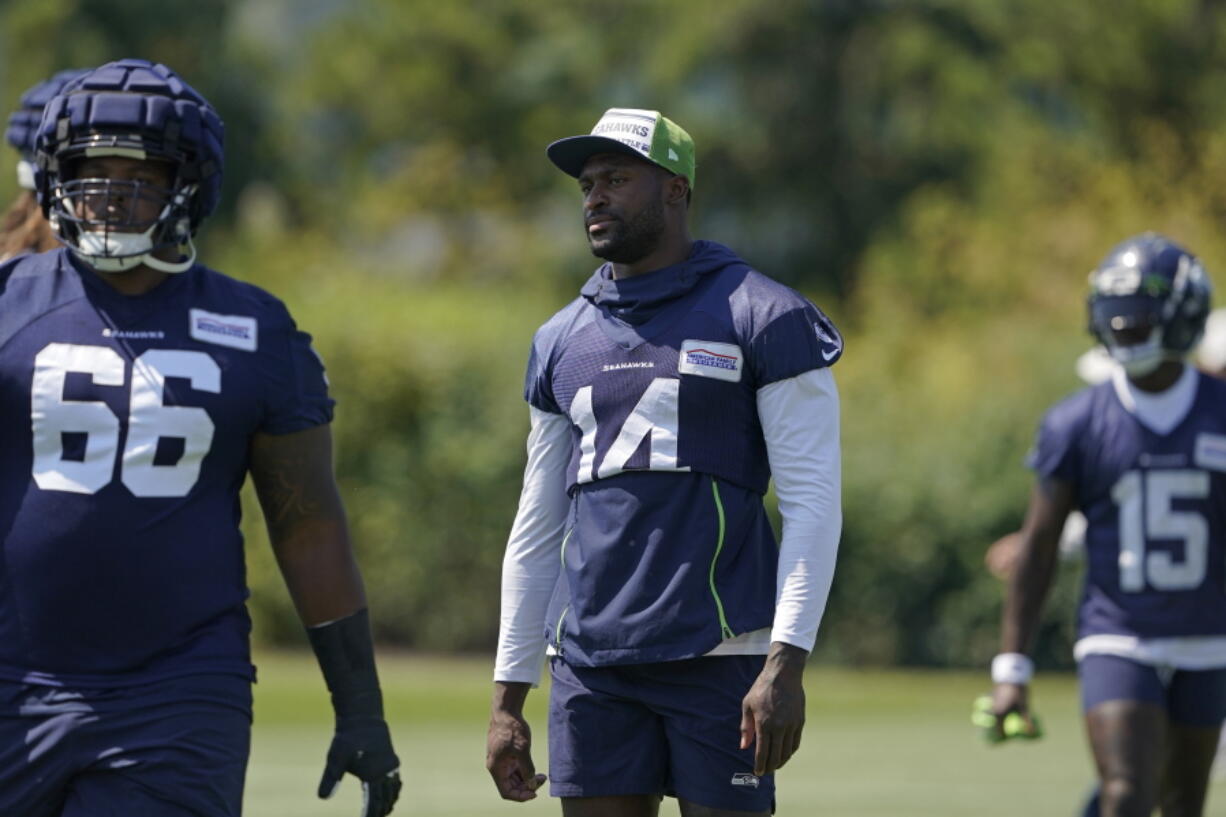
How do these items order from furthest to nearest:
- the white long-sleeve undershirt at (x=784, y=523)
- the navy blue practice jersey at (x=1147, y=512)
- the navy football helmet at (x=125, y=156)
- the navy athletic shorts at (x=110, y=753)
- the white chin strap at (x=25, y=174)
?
the navy blue practice jersey at (x=1147, y=512) → the white chin strap at (x=25, y=174) → the white long-sleeve undershirt at (x=784, y=523) → the navy football helmet at (x=125, y=156) → the navy athletic shorts at (x=110, y=753)

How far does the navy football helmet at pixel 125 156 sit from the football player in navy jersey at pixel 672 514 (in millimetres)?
984

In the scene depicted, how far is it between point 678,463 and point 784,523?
28 centimetres

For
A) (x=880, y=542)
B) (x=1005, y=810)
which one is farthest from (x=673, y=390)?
(x=880, y=542)

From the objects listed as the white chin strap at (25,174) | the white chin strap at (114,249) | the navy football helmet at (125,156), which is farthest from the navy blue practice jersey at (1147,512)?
the white chin strap at (114,249)

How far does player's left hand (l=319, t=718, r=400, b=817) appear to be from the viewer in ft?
15.9

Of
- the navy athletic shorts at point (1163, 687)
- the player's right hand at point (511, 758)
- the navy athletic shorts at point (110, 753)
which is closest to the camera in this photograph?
the navy athletic shorts at point (110, 753)

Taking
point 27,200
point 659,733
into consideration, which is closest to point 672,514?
point 659,733

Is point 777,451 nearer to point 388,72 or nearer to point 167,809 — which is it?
point 167,809

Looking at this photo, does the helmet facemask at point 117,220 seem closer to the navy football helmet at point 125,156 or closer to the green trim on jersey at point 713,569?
the navy football helmet at point 125,156

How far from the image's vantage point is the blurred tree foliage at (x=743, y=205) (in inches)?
784

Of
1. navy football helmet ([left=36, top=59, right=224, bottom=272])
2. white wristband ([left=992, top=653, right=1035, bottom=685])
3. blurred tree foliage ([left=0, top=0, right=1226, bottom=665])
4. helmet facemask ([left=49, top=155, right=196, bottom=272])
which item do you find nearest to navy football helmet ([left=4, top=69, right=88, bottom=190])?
navy football helmet ([left=36, top=59, right=224, bottom=272])

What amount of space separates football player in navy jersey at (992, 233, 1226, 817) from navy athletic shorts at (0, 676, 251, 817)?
3536 millimetres

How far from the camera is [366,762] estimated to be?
15.9 feet

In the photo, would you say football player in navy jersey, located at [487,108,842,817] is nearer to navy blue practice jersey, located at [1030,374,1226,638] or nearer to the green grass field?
navy blue practice jersey, located at [1030,374,1226,638]
